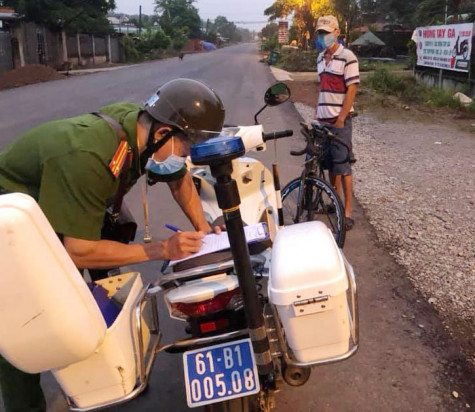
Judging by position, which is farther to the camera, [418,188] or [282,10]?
[282,10]

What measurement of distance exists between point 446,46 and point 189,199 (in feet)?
47.6

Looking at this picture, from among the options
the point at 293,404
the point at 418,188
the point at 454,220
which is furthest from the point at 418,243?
the point at 293,404

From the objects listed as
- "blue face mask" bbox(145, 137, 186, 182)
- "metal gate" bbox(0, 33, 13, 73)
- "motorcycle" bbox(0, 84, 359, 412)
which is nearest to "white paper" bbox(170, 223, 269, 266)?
"motorcycle" bbox(0, 84, 359, 412)

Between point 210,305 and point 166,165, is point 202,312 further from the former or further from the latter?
point 166,165

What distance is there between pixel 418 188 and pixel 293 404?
14.0 ft

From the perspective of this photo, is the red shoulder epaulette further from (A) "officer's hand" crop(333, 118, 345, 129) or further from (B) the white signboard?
(B) the white signboard

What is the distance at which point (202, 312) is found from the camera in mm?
1980

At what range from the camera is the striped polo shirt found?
502 cm

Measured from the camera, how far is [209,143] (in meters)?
1.60

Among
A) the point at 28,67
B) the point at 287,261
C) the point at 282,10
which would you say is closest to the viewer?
the point at 287,261

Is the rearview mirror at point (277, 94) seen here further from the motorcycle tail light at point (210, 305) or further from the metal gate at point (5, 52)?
the metal gate at point (5, 52)

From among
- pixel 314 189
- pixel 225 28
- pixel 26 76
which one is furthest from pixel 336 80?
pixel 225 28

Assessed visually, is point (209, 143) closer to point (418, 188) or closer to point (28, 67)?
point (418, 188)

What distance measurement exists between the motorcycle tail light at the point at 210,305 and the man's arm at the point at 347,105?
341cm
